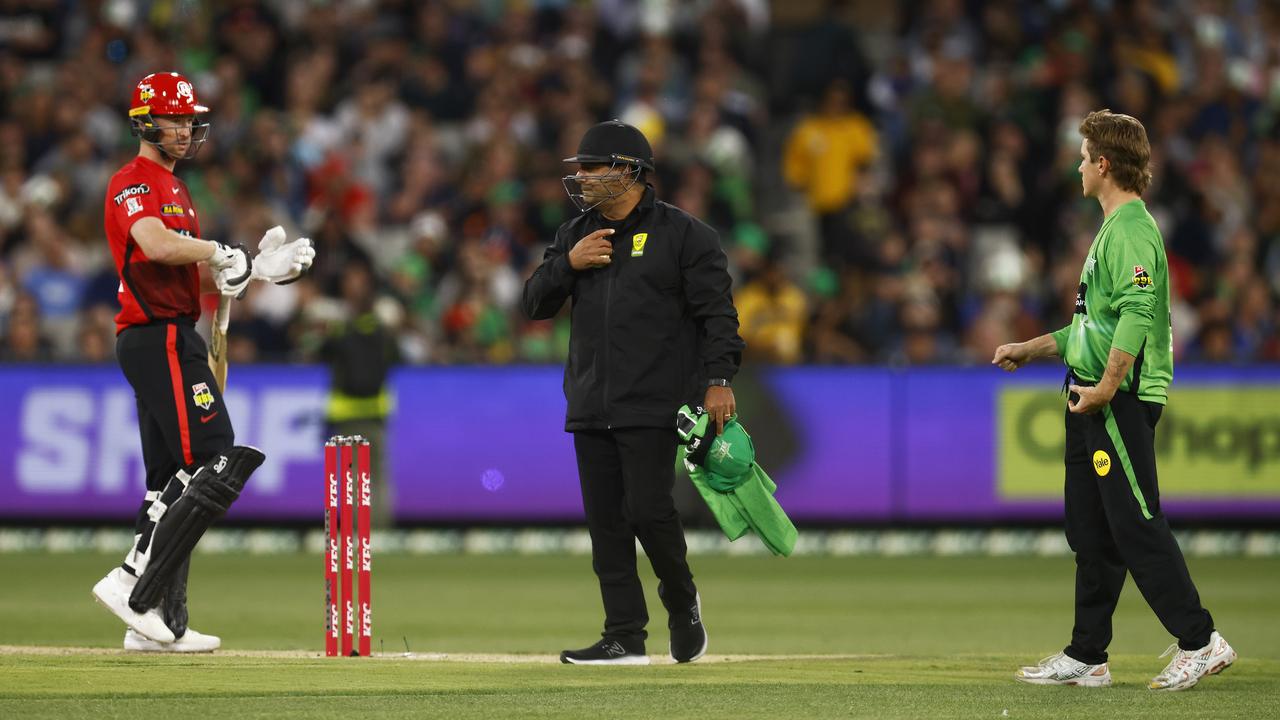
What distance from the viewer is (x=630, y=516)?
29.1 ft

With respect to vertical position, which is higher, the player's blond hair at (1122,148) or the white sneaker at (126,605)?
the player's blond hair at (1122,148)

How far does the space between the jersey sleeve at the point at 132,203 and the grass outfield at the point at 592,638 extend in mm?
2006

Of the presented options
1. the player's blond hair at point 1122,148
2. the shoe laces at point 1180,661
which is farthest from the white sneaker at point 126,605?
the player's blond hair at point 1122,148

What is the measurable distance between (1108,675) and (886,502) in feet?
27.7

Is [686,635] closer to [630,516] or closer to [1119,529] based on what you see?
[630,516]

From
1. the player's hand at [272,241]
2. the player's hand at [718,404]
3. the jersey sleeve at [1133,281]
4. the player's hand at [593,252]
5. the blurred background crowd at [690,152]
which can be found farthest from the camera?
the blurred background crowd at [690,152]

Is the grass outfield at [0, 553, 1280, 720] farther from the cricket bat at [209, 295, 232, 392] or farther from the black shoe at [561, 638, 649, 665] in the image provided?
the cricket bat at [209, 295, 232, 392]

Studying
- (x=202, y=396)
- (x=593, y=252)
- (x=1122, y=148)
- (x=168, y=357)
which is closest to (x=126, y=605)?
(x=202, y=396)

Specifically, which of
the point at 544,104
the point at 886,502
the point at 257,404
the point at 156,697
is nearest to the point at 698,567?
the point at 886,502

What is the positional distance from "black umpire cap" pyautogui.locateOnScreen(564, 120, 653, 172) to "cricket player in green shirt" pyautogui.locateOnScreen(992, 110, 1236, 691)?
200 cm

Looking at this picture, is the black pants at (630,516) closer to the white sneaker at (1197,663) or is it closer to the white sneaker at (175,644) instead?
the white sneaker at (175,644)

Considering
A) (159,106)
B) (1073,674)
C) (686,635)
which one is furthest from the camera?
(159,106)

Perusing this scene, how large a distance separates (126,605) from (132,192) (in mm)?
1914

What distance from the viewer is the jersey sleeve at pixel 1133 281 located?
787cm
